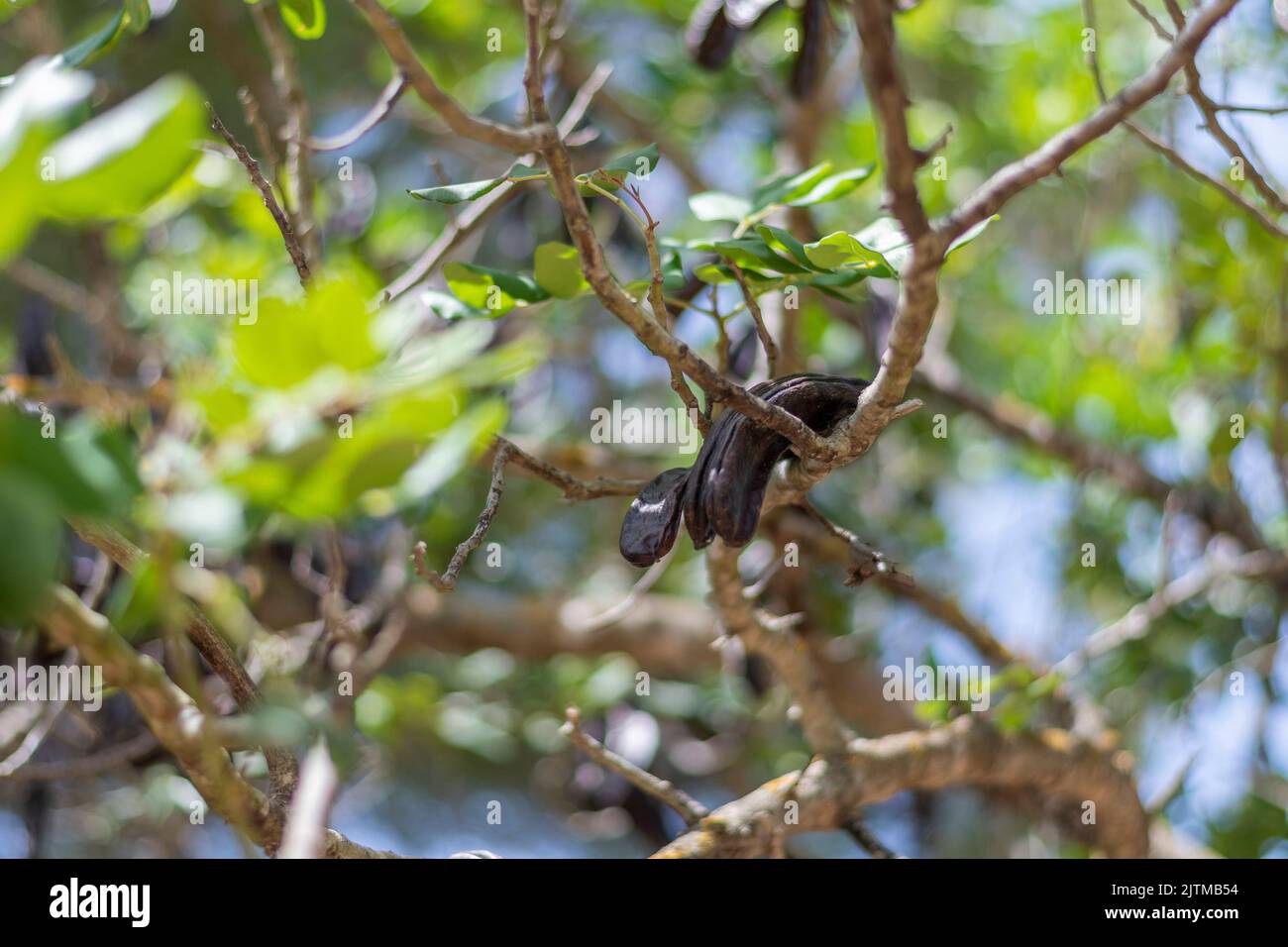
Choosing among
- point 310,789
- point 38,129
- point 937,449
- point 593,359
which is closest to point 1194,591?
point 937,449

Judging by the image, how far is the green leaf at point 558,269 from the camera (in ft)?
2.72

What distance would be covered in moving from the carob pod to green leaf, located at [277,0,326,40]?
448mm

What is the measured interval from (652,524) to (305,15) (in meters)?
0.49

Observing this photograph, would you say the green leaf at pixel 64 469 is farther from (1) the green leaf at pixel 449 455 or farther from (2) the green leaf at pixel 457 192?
(2) the green leaf at pixel 457 192

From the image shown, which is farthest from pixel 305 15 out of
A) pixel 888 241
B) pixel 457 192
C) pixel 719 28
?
pixel 719 28

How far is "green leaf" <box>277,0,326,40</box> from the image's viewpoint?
0.88m

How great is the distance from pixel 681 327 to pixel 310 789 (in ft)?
4.80

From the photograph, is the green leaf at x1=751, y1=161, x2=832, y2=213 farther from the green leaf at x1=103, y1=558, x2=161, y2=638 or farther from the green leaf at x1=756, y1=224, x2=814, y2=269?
the green leaf at x1=103, y1=558, x2=161, y2=638

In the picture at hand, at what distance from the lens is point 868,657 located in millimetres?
2141

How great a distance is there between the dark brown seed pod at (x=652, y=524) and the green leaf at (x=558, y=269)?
175 millimetres

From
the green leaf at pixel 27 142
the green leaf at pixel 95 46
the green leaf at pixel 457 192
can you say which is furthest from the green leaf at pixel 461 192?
the green leaf at pixel 27 142

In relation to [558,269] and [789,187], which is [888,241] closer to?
[789,187]

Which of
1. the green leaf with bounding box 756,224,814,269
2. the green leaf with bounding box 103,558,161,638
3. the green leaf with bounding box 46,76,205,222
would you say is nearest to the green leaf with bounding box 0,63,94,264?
the green leaf with bounding box 46,76,205,222

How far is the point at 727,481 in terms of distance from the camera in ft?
2.26
